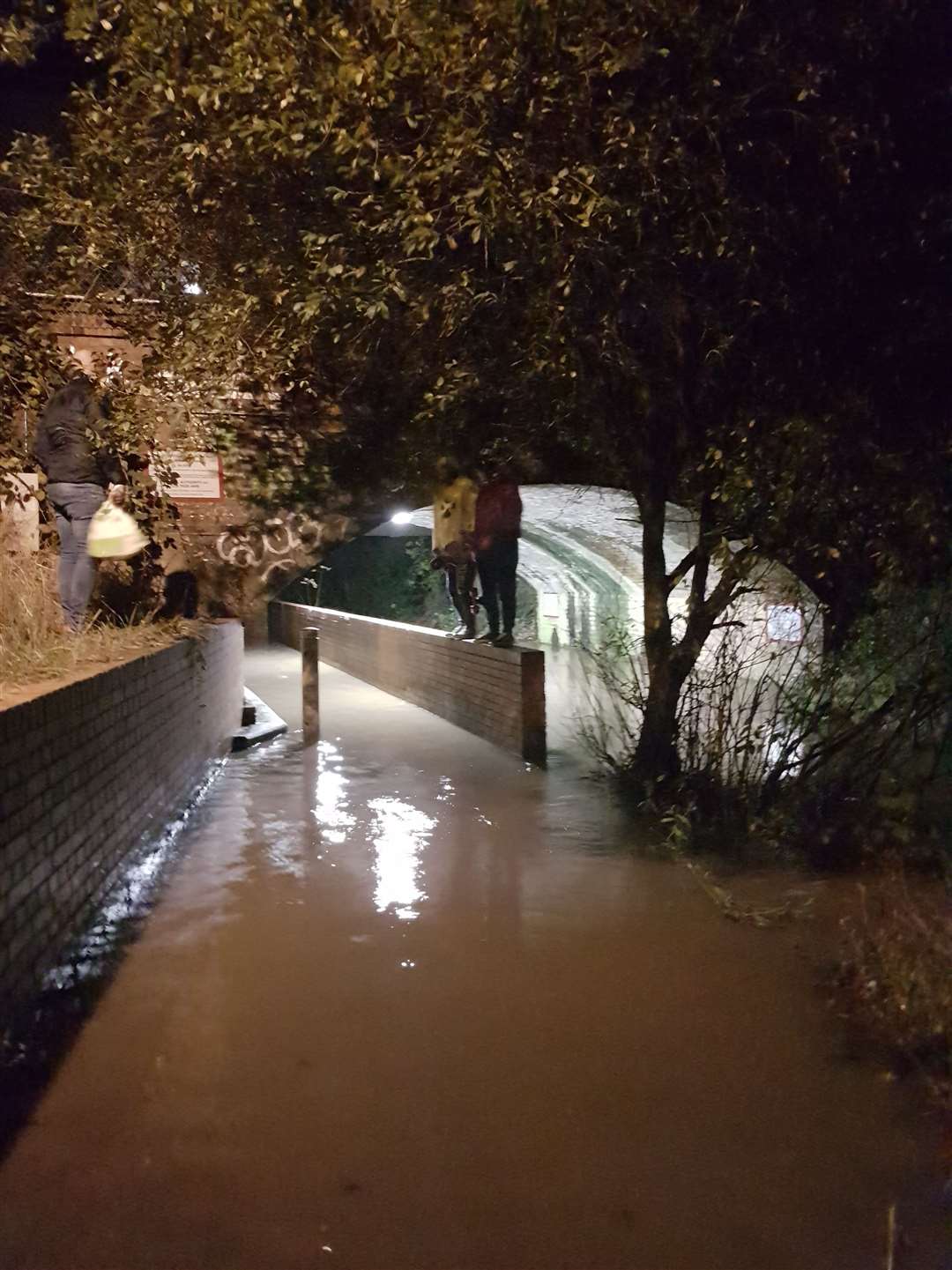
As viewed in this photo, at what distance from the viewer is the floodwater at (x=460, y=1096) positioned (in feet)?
9.34

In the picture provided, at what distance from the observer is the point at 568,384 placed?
7.38 m

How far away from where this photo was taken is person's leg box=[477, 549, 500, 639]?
32.7ft

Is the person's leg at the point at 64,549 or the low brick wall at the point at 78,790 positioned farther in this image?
the person's leg at the point at 64,549

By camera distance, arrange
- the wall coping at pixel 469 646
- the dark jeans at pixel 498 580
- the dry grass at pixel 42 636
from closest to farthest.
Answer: the dry grass at pixel 42 636
the wall coping at pixel 469 646
the dark jeans at pixel 498 580

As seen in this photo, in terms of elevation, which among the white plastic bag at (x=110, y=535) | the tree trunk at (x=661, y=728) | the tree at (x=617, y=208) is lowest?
the tree trunk at (x=661, y=728)

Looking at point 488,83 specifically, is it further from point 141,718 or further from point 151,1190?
point 151,1190

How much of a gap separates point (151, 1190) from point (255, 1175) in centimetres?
29

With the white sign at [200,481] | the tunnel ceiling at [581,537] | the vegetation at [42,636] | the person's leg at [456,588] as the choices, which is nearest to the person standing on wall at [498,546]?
the person's leg at [456,588]

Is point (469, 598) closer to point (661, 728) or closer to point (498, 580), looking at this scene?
point (498, 580)

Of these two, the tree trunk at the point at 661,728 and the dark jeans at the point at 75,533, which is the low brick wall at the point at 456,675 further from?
the dark jeans at the point at 75,533

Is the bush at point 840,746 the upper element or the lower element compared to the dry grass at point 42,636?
lower

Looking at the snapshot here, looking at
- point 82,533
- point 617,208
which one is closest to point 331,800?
point 82,533

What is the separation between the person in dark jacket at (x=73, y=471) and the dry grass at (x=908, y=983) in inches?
202

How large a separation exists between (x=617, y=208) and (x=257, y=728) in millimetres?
6328
